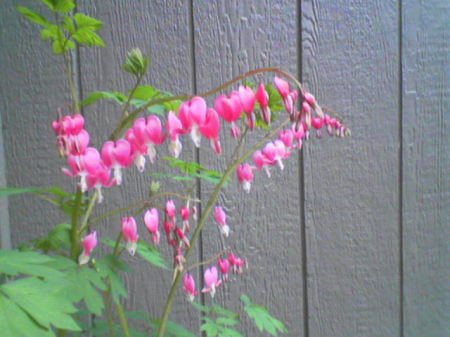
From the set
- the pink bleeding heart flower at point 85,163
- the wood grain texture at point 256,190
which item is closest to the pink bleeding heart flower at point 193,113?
the pink bleeding heart flower at point 85,163

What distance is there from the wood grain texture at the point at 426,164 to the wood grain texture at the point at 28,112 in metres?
1.00

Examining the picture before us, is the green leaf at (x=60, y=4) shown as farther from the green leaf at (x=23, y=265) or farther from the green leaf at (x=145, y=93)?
the green leaf at (x=23, y=265)

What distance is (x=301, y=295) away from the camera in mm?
1242

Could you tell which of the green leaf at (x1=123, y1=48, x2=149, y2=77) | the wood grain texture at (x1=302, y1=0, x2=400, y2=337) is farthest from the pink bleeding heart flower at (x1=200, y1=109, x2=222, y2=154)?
the wood grain texture at (x1=302, y1=0, x2=400, y2=337)

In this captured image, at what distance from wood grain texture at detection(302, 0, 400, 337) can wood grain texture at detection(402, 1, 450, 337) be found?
0.04m

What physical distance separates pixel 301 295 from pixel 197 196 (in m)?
0.45

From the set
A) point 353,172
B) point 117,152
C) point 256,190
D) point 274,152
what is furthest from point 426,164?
point 117,152

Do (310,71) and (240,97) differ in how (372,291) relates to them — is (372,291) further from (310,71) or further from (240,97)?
(240,97)

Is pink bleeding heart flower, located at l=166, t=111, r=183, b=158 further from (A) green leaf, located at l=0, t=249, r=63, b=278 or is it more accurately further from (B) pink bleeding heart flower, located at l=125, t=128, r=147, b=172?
(A) green leaf, located at l=0, t=249, r=63, b=278

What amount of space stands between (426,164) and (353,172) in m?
0.25

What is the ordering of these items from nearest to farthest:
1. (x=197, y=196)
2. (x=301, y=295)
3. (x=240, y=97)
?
(x=240, y=97) < (x=197, y=196) < (x=301, y=295)

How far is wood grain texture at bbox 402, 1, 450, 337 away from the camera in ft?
4.10

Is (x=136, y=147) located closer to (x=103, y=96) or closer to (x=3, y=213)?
(x=103, y=96)

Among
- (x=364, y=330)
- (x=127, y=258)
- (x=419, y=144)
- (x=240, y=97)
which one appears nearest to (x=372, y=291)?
(x=364, y=330)
